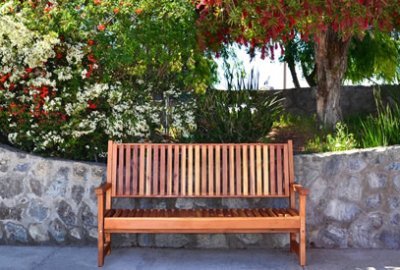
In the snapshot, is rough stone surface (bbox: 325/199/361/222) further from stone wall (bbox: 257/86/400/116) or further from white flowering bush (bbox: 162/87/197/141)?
stone wall (bbox: 257/86/400/116)

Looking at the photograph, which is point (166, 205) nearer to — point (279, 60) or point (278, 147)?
point (278, 147)

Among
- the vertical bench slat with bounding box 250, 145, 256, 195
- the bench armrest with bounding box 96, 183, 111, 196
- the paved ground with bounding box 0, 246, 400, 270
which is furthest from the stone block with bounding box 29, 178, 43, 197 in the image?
the vertical bench slat with bounding box 250, 145, 256, 195

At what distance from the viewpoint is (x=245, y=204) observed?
5680 millimetres

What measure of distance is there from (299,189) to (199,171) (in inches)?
38.7

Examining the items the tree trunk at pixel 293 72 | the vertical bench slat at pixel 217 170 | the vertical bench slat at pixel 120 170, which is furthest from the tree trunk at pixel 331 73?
the tree trunk at pixel 293 72

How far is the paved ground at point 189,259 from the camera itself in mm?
4965

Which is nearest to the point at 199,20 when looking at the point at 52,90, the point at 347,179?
the point at 52,90

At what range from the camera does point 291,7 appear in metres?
5.41

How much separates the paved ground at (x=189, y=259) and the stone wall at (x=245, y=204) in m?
0.13

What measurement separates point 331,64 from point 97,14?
316 centimetres

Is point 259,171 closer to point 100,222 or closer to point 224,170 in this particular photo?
point 224,170

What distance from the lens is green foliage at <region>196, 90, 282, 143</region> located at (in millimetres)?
6312

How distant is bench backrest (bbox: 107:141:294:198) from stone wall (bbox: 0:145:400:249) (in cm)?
29

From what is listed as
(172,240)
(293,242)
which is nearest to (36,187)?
(172,240)
